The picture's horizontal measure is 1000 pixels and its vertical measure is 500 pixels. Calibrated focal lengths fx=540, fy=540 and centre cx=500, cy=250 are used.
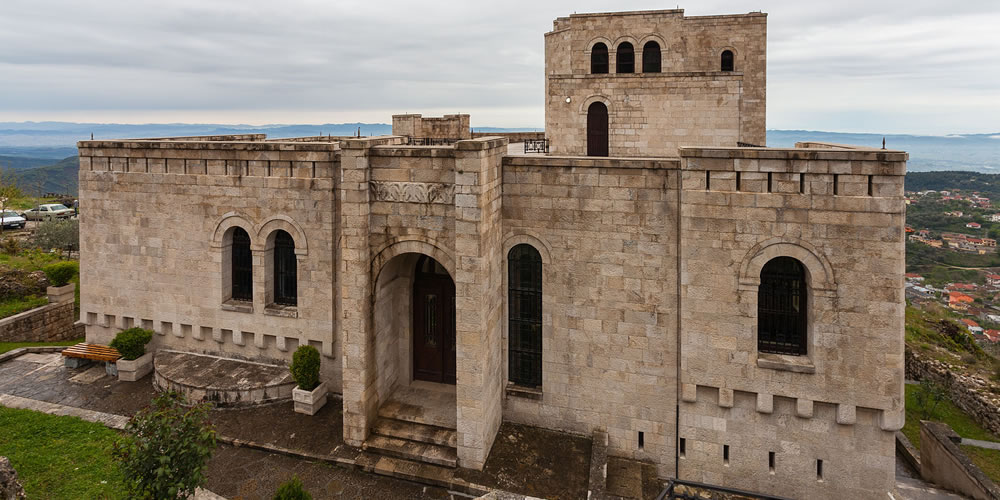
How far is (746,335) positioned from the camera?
1072 centimetres

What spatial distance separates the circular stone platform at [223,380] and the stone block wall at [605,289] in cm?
670

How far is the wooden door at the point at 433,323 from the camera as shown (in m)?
13.5

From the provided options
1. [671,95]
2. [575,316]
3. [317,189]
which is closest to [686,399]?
[575,316]

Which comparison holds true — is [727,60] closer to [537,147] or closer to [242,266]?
[537,147]

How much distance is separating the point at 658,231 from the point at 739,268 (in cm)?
171

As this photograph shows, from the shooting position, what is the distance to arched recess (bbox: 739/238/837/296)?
10266 millimetres

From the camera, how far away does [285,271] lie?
14.3 metres

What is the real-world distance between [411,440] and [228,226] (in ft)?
24.5

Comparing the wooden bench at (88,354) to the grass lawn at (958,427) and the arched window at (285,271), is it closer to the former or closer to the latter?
the arched window at (285,271)

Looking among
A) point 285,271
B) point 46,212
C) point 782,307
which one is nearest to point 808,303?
point 782,307

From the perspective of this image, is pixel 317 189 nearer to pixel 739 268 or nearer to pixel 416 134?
pixel 739 268

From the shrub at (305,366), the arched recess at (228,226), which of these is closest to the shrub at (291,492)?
the shrub at (305,366)

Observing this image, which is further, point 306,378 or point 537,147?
point 537,147

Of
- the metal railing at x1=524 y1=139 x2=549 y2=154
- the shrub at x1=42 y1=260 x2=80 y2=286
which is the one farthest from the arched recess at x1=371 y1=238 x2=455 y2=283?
the shrub at x1=42 y1=260 x2=80 y2=286
